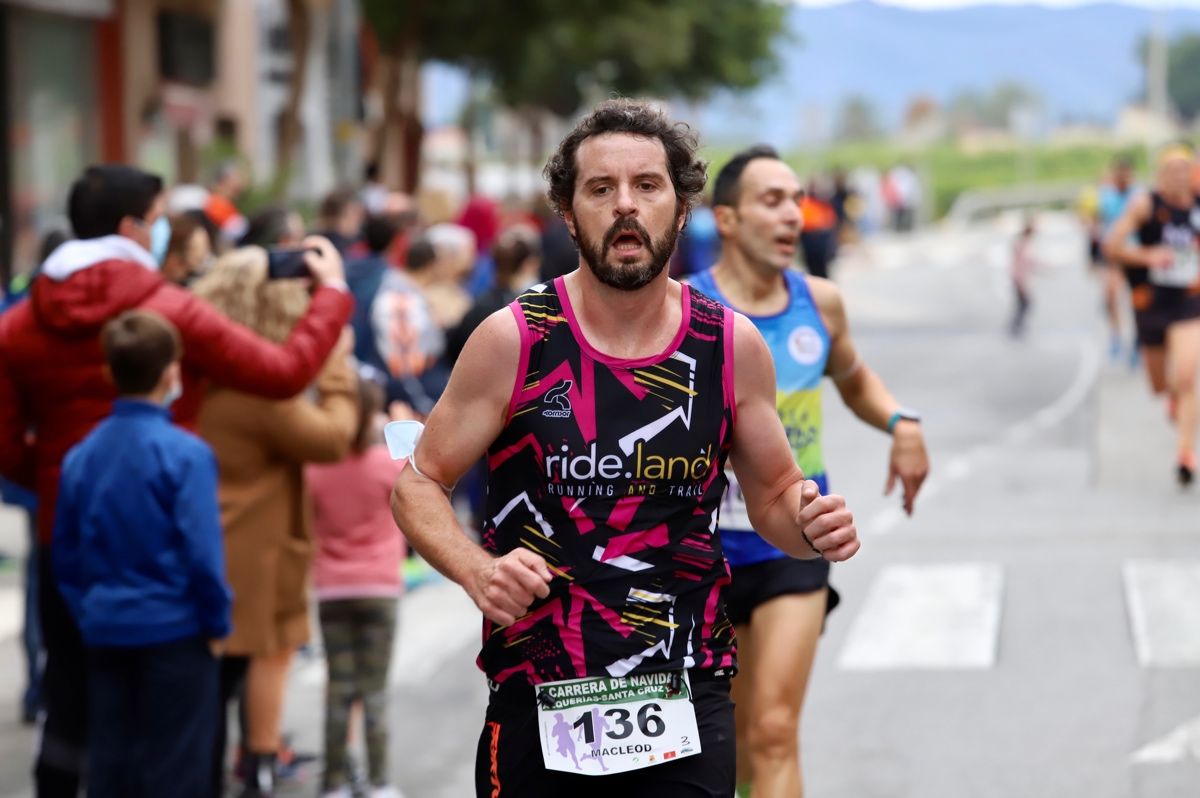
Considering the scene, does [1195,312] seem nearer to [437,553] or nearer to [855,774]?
[855,774]

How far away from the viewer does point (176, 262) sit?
8008 mm

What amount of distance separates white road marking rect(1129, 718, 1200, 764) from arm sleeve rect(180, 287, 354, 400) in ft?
11.1

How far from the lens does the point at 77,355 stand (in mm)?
6215

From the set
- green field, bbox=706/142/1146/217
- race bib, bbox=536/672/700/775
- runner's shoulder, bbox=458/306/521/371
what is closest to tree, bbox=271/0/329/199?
runner's shoulder, bbox=458/306/521/371

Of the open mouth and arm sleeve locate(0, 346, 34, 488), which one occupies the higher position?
the open mouth

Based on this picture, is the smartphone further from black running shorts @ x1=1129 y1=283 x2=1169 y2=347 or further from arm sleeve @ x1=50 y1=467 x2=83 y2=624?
black running shorts @ x1=1129 y1=283 x2=1169 y2=347

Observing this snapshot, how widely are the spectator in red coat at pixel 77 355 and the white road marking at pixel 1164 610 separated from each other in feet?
14.7

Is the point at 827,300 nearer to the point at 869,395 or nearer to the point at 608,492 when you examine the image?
the point at 869,395

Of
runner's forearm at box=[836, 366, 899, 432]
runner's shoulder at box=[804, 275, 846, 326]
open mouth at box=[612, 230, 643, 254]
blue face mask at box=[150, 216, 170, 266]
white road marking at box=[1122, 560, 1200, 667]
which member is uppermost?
open mouth at box=[612, 230, 643, 254]

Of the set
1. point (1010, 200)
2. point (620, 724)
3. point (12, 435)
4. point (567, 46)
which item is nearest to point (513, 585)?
point (620, 724)

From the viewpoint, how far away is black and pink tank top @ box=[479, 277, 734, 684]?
3910mm

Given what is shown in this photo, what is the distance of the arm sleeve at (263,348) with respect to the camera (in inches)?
244

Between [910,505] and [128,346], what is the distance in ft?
7.95

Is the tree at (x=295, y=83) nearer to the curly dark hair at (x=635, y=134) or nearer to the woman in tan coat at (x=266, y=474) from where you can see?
the woman in tan coat at (x=266, y=474)
